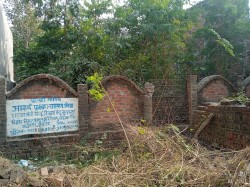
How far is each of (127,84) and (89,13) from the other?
3.88m

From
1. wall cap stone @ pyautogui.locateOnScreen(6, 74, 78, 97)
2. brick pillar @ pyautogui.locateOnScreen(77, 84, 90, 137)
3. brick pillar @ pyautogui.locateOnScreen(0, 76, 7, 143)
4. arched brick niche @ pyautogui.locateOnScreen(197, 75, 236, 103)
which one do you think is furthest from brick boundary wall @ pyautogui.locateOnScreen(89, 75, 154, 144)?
brick pillar @ pyautogui.locateOnScreen(0, 76, 7, 143)

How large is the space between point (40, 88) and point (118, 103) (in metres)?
2.19

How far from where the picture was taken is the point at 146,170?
4.43 m

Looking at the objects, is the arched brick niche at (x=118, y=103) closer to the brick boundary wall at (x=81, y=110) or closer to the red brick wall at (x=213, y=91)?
the brick boundary wall at (x=81, y=110)

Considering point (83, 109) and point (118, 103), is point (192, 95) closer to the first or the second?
point (118, 103)

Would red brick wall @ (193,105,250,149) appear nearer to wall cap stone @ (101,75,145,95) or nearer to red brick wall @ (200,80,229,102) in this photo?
red brick wall @ (200,80,229,102)

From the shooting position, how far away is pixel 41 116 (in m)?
6.66

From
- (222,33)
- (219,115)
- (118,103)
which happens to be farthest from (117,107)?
(222,33)

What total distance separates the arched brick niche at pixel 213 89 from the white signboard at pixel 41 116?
406 cm

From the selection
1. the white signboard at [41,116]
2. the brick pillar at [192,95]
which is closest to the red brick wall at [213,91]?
the brick pillar at [192,95]

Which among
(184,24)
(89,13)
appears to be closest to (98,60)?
(89,13)

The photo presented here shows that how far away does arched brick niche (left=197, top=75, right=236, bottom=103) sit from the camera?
848 centimetres

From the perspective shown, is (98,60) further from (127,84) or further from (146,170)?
(146,170)

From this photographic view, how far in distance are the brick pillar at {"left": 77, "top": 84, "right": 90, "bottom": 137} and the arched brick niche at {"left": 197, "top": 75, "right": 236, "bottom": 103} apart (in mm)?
3676
